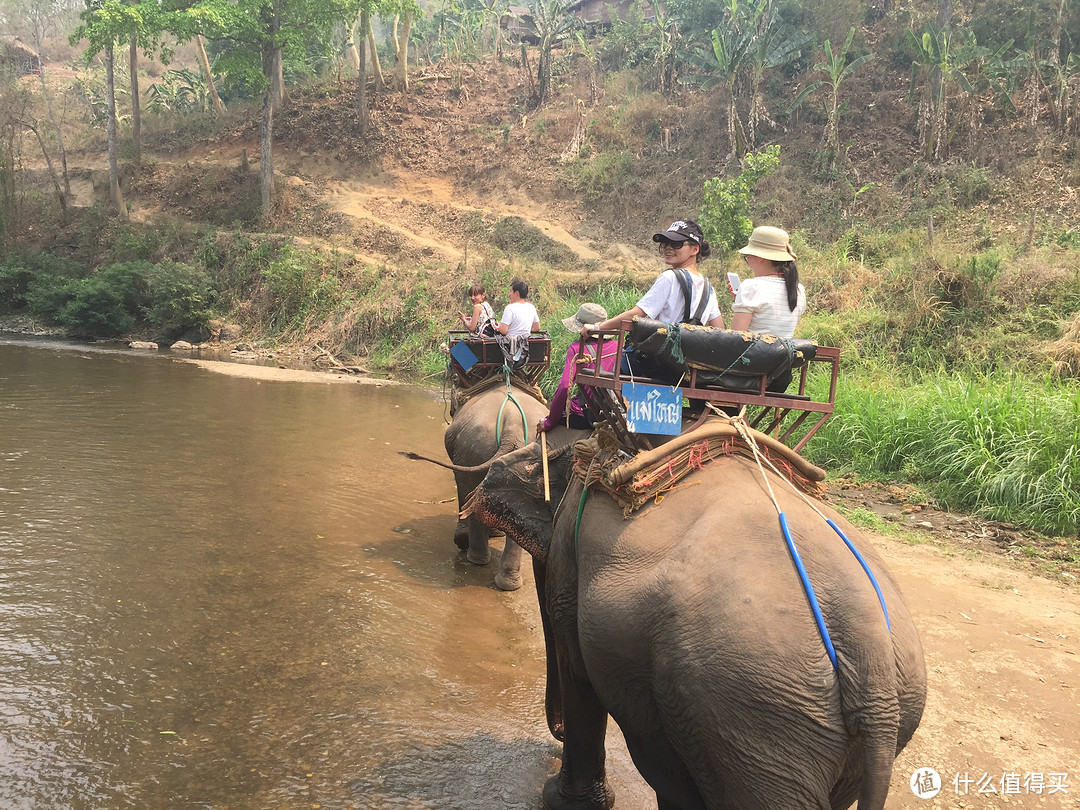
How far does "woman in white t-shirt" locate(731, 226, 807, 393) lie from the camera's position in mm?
3490

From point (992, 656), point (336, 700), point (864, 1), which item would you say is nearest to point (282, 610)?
point (336, 700)

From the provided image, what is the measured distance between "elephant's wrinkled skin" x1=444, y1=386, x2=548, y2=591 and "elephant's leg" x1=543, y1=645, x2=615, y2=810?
2.88 m

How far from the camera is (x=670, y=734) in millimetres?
2473

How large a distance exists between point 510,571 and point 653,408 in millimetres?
4059

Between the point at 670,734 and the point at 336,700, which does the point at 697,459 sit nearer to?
the point at 670,734

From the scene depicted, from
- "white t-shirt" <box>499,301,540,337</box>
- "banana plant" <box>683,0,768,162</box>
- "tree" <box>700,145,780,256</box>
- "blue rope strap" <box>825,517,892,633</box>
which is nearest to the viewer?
"blue rope strap" <box>825,517,892,633</box>

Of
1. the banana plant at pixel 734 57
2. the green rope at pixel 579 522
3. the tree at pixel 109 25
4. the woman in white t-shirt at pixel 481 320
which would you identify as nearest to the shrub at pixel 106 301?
the tree at pixel 109 25

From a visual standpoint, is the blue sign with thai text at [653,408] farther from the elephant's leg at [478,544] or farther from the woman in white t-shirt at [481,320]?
the woman in white t-shirt at [481,320]

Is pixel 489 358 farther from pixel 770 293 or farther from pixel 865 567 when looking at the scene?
pixel 865 567

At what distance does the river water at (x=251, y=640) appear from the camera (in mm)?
3992

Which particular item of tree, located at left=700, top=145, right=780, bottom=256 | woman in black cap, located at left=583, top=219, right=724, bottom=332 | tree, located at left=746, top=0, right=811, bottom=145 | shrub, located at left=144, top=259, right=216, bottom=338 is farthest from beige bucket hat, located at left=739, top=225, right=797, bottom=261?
tree, located at left=746, top=0, right=811, bottom=145

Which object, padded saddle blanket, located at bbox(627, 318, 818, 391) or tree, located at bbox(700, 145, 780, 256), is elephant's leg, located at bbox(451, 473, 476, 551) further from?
tree, located at bbox(700, 145, 780, 256)

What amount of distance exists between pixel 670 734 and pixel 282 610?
163 inches

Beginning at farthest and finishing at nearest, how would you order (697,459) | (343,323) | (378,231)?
(378,231)
(343,323)
(697,459)
